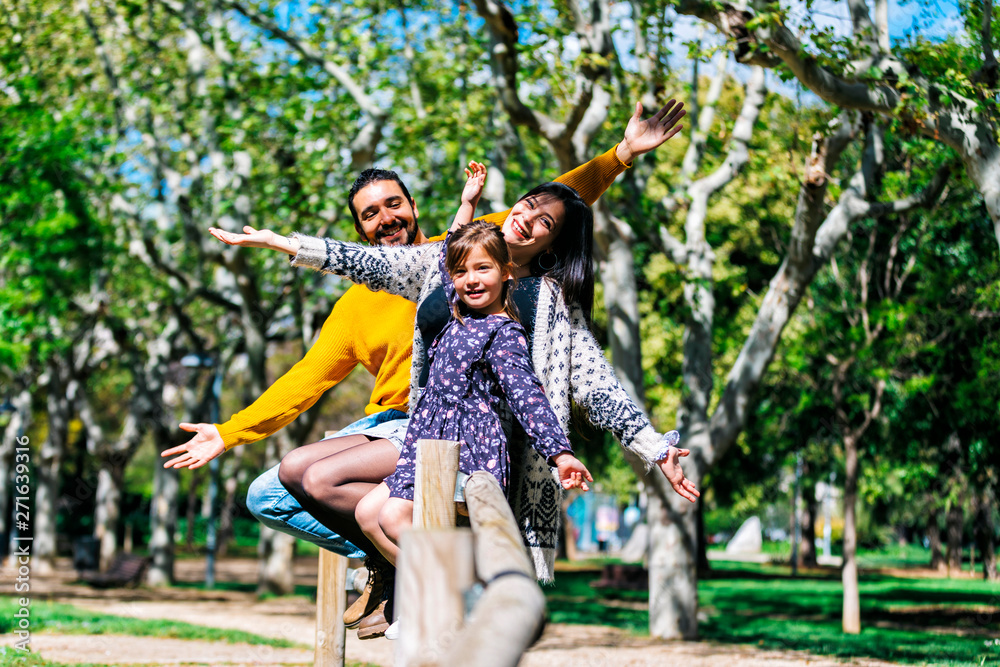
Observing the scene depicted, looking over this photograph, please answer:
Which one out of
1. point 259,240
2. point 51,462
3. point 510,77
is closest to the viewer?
point 259,240

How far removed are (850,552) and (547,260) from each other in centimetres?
1110

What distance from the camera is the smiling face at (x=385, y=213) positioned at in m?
3.99

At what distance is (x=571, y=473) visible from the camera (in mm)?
2961

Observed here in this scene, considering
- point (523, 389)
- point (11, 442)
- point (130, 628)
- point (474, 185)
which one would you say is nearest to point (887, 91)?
point (474, 185)

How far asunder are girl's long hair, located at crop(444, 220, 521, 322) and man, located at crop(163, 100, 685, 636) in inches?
27.4

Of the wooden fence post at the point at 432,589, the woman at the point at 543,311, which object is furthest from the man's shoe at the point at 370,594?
the wooden fence post at the point at 432,589

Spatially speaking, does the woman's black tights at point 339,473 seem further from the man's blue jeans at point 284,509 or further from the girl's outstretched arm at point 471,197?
the girl's outstretched arm at point 471,197

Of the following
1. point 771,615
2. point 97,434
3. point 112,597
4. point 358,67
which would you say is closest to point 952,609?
point 771,615

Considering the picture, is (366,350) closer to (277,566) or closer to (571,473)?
(571,473)

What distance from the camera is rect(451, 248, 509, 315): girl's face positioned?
3.24 meters

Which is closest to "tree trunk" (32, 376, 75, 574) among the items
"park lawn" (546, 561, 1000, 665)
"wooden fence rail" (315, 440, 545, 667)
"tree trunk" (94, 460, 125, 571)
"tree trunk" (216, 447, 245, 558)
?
"tree trunk" (94, 460, 125, 571)

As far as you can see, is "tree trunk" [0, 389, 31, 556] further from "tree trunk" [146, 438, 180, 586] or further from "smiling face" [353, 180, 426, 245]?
"smiling face" [353, 180, 426, 245]

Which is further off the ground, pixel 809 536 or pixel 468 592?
pixel 468 592

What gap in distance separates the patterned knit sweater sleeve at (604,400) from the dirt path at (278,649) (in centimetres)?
649
